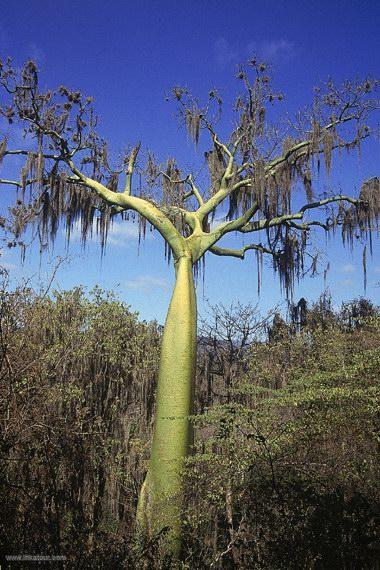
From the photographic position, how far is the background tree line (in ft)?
15.2

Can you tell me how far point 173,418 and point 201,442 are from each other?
1.15 metres

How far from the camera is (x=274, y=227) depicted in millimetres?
11430

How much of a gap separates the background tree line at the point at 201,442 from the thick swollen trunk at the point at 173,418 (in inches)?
13.2

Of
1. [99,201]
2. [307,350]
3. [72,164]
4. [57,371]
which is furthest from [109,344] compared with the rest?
[307,350]

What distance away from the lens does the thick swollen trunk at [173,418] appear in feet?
26.6

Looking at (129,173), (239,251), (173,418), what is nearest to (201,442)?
(173,418)

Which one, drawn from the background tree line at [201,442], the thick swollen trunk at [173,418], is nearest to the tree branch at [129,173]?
the thick swollen trunk at [173,418]

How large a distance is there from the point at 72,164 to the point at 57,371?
4.91 m

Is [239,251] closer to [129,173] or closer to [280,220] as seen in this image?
[280,220]

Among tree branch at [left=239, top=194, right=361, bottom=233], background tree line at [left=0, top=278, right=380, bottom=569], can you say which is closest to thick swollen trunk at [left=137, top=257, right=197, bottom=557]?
background tree line at [left=0, top=278, right=380, bottom=569]

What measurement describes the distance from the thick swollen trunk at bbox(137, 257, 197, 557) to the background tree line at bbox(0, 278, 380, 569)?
1.10 ft

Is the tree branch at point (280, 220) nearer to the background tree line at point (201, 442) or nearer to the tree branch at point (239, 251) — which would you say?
the tree branch at point (239, 251)

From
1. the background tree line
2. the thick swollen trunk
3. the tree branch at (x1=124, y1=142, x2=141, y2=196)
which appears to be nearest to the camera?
the background tree line

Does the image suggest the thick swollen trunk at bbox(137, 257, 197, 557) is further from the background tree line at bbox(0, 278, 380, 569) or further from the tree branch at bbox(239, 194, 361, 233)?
the tree branch at bbox(239, 194, 361, 233)
